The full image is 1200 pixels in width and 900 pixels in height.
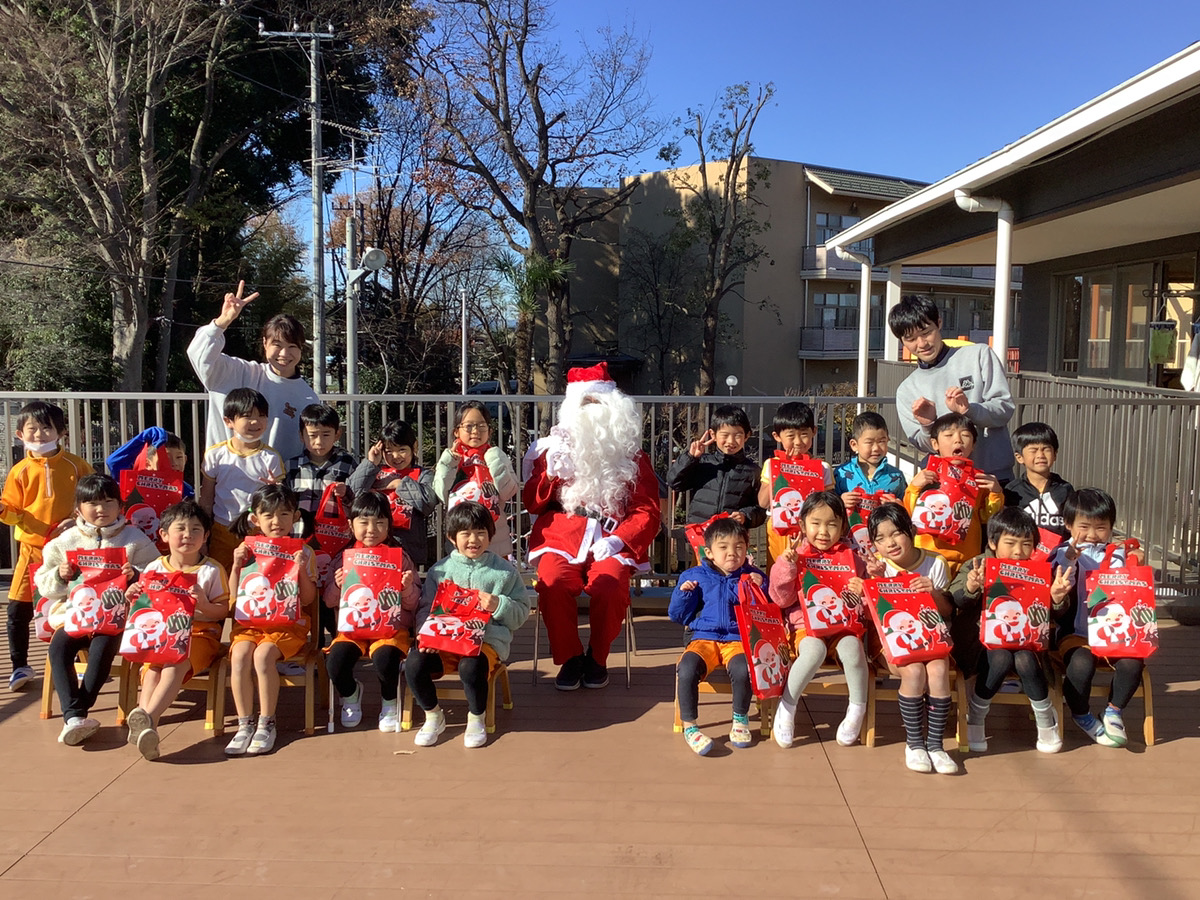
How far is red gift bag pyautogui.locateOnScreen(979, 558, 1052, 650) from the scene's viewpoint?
3584 millimetres

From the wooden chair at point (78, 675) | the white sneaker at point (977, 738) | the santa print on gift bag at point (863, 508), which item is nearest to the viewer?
the white sneaker at point (977, 738)

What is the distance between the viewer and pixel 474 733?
369cm

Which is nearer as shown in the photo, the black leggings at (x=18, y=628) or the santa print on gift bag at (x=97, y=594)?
the santa print on gift bag at (x=97, y=594)

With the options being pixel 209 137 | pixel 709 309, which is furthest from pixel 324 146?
pixel 709 309

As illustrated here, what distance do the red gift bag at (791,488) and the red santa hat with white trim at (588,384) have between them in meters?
0.96

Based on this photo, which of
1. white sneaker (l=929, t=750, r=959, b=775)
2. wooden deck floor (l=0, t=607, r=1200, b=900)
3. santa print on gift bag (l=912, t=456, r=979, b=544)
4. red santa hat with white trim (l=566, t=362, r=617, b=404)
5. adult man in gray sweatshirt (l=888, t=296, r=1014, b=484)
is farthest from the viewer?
red santa hat with white trim (l=566, t=362, r=617, b=404)

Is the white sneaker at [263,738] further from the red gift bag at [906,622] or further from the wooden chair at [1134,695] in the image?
the wooden chair at [1134,695]

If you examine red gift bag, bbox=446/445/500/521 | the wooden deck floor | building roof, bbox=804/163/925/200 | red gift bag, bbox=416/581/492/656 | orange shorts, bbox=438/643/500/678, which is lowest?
the wooden deck floor

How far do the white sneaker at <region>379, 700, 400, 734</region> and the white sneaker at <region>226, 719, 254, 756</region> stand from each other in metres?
0.51

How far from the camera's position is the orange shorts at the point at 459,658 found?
3.75 m

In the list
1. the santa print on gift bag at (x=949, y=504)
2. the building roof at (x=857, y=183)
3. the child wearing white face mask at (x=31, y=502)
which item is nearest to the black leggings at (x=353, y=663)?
the child wearing white face mask at (x=31, y=502)

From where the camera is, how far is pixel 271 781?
3.36 m

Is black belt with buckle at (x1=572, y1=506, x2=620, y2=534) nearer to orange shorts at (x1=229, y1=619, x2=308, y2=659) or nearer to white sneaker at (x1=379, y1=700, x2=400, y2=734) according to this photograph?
white sneaker at (x1=379, y1=700, x2=400, y2=734)

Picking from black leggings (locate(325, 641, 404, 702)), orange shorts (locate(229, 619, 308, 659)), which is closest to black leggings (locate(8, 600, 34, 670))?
orange shorts (locate(229, 619, 308, 659))
